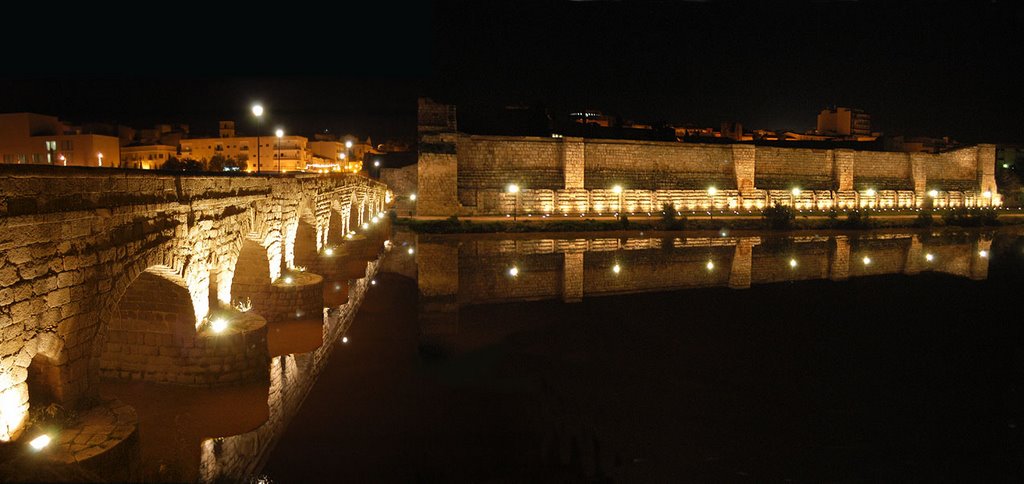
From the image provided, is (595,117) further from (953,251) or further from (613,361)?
(613,361)

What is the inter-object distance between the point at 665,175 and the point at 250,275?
31102 millimetres

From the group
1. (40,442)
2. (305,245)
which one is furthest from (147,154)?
(40,442)

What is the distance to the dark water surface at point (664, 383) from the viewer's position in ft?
19.6

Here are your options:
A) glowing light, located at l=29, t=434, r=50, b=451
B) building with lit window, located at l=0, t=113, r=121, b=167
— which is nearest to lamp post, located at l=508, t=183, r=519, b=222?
building with lit window, located at l=0, t=113, r=121, b=167

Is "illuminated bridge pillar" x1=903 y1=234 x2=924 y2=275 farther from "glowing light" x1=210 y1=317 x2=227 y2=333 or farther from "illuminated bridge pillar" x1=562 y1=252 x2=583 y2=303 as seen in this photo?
"glowing light" x1=210 y1=317 x2=227 y2=333

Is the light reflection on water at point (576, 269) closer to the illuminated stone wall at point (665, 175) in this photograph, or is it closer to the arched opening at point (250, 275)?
the arched opening at point (250, 275)

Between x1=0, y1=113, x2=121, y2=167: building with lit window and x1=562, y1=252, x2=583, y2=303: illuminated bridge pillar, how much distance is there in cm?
1822

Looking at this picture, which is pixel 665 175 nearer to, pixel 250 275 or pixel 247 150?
pixel 250 275

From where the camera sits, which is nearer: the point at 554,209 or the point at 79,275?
the point at 79,275

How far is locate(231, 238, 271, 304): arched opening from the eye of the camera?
10.3 meters

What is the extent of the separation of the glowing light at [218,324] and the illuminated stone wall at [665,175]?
24636 millimetres

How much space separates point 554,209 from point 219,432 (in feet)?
93.2

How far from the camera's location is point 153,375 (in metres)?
7.11

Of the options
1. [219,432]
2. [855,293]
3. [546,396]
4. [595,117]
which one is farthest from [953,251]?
[595,117]
